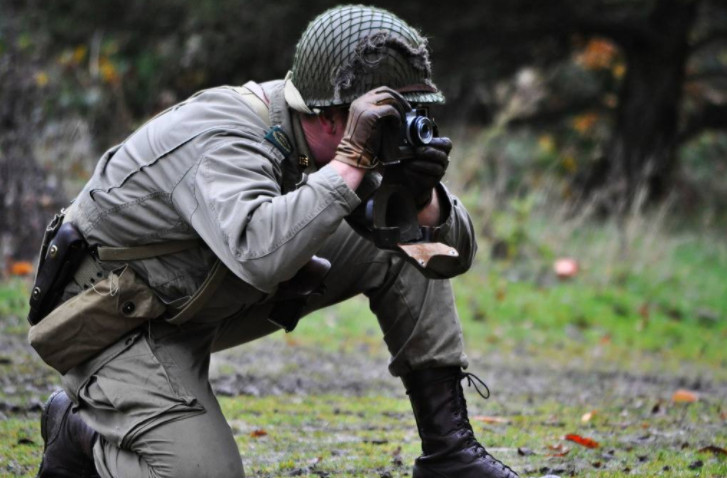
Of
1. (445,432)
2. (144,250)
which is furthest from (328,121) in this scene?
(445,432)

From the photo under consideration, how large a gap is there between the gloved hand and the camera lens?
20mm

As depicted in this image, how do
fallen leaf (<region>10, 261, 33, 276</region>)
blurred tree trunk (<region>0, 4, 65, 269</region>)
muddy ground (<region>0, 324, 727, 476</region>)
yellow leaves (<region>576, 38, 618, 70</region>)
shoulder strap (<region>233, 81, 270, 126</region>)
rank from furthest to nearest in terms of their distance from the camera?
yellow leaves (<region>576, 38, 618, 70</region>) < blurred tree trunk (<region>0, 4, 65, 269</region>) < fallen leaf (<region>10, 261, 33, 276</region>) < muddy ground (<region>0, 324, 727, 476</region>) < shoulder strap (<region>233, 81, 270, 126</region>)

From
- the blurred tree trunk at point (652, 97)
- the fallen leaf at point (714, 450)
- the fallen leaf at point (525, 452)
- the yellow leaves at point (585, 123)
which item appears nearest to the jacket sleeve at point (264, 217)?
the fallen leaf at point (525, 452)

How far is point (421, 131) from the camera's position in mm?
2850

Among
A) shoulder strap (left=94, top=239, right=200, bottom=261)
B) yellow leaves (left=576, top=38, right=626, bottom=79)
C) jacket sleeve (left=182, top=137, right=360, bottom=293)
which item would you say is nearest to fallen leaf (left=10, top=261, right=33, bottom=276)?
shoulder strap (left=94, top=239, right=200, bottom=261)

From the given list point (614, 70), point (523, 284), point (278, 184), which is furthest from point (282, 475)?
point (614, 70)

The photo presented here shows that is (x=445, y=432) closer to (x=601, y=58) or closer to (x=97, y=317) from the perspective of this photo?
(x=97, y=317)

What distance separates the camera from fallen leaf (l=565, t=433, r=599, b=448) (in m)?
4.28

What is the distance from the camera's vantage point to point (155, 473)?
117 inches

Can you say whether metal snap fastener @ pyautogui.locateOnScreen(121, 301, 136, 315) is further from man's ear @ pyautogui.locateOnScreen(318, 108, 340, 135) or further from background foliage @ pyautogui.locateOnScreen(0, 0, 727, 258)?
background foliage @ pyautogui.locateOnScreen(0, 0, 727, 258)

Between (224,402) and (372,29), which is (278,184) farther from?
(224,402)

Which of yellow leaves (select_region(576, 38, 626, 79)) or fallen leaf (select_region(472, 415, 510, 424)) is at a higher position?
yellow leaves (select_region(576, 38, 626, 79))

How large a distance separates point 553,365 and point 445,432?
153 inches

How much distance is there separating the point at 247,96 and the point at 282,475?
140cm
